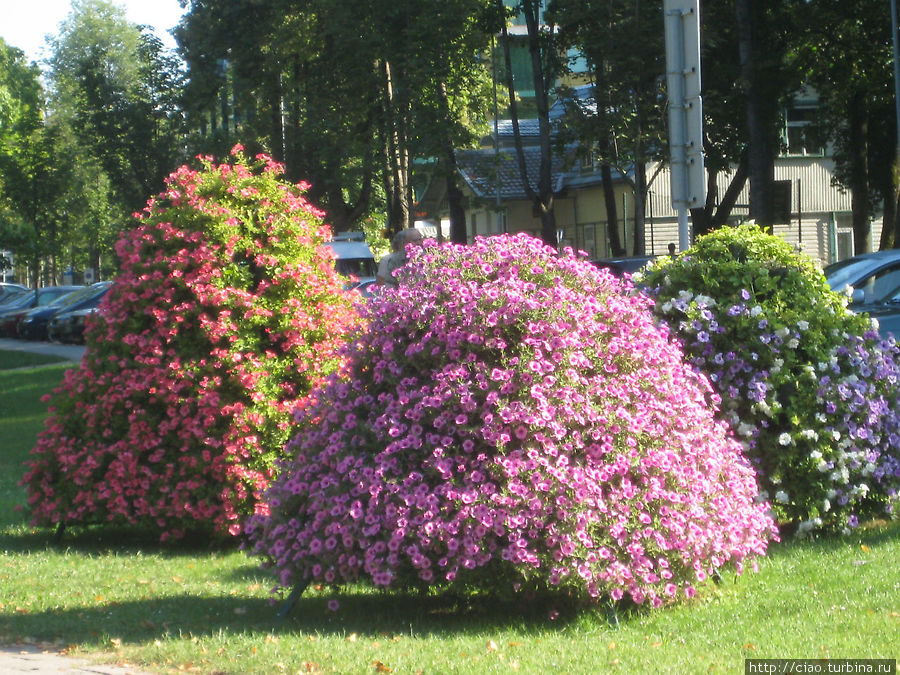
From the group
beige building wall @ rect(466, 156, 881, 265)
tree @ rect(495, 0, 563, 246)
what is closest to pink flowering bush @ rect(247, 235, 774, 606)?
tree @ rect(495, 0, 563, 246)

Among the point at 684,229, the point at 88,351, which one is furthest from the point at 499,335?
the point at 88,351

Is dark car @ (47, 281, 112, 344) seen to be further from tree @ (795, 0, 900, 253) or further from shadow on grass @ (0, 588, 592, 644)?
shadow on grass @ (0, 588, 592, 644)

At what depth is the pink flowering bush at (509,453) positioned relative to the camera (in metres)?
6.26

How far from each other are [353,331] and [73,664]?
241 cm

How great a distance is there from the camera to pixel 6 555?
9.79m

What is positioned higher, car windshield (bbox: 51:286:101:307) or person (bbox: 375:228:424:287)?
person (bbox: 375:228:424:287)

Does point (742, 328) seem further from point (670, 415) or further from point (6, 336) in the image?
point (6, 336)

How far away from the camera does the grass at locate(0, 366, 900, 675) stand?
571 cm

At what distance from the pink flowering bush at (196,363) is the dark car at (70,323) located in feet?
93.1

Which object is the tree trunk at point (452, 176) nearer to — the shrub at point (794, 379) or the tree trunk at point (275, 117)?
the tree trunk at point (275, 117)

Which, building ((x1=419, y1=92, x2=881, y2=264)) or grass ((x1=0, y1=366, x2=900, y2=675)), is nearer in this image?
grass ((x1=0, y1=366, x2=900, y2=675))

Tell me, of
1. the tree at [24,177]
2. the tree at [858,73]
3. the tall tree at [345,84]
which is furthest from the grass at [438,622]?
the tree at [24,177]

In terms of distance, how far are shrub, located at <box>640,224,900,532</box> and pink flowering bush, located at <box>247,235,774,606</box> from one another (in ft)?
3.76

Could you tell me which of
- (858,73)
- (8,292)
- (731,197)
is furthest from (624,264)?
(8,292)
